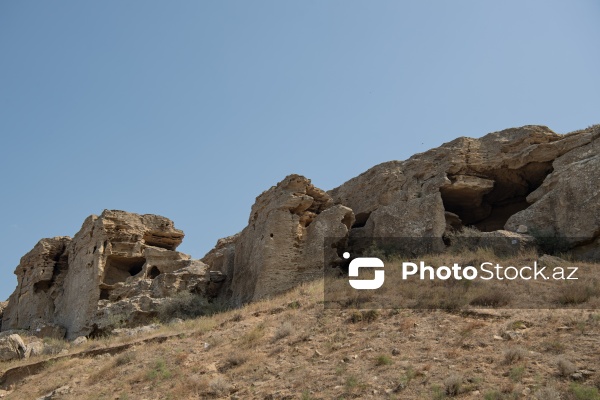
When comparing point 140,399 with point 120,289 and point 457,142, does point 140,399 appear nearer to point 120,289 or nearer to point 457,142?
point 120,289

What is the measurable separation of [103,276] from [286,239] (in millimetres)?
7242

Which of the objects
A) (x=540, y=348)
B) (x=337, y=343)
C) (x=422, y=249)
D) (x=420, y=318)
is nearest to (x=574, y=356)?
(x=540, y=348)

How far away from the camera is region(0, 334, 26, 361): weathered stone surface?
621 inches

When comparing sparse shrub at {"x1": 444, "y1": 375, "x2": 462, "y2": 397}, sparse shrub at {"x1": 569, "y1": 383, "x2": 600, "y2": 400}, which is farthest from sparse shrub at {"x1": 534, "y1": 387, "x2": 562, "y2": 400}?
sparse shrub at {"x1": 444, "y1": 375, "x2": 462, "y2": 397}

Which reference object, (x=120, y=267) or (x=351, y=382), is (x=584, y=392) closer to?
(x=351, y=382)

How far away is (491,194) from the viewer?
69.2 feet

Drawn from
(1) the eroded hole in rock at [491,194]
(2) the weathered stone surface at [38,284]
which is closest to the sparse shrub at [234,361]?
(1) the eroded hole in rock at [491,194]

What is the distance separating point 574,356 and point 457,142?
1221 cm

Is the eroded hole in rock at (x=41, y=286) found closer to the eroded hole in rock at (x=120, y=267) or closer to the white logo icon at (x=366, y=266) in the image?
the eroded hole in rock at (x=120, y=267)

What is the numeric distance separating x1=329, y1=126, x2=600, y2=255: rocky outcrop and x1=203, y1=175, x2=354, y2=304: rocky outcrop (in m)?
1.52

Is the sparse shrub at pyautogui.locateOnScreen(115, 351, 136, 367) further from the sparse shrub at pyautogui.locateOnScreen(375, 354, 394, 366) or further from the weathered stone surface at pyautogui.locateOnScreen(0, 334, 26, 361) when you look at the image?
the sparse shrub at pyautogui.locateOnScreen(375, 354, 394, 366)

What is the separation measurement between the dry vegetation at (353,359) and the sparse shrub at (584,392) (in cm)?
2

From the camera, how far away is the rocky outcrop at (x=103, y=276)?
19656 mm

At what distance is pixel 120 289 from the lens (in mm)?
20500
